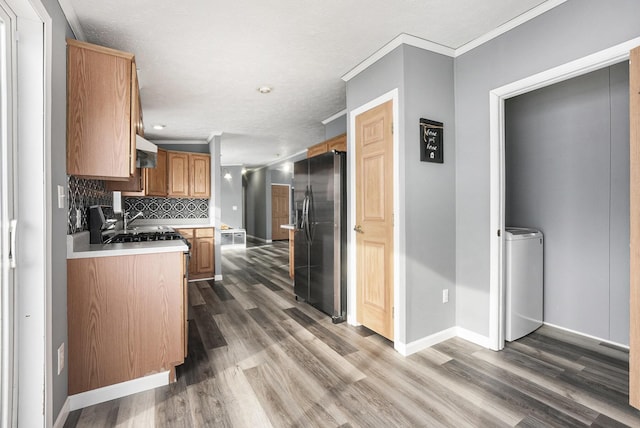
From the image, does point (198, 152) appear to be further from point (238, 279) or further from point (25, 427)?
point (25, 427)

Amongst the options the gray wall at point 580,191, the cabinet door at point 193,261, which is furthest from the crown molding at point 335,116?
the cabinet door at point 193,261

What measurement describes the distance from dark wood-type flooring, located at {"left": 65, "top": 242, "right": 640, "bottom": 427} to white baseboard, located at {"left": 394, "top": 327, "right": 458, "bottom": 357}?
0.05m

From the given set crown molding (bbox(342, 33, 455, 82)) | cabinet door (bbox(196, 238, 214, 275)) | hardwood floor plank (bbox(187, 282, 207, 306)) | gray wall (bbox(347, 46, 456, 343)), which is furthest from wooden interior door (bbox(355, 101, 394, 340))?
cabinet door (bbox(196, 238, 214, 275))

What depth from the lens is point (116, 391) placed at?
6.52ft

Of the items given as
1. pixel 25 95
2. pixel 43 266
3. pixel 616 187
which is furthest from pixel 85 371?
pixel 616 187

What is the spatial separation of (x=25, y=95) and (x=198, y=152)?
4.58 m

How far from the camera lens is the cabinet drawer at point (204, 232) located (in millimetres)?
5332

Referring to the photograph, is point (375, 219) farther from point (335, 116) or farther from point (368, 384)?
point (335, 116)

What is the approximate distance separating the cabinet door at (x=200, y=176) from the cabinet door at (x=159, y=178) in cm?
41

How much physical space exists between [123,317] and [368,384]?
163 centimetres

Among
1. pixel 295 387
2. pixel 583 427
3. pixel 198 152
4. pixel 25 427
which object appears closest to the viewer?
pixel 25 427

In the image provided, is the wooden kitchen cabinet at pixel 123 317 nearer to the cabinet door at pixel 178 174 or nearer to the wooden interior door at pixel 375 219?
the wooden interior door at pixel 375 219

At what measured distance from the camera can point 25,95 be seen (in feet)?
4.94

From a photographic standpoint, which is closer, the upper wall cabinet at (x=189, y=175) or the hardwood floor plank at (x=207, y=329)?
the hardwood floor plank at (x=207, y=329)
